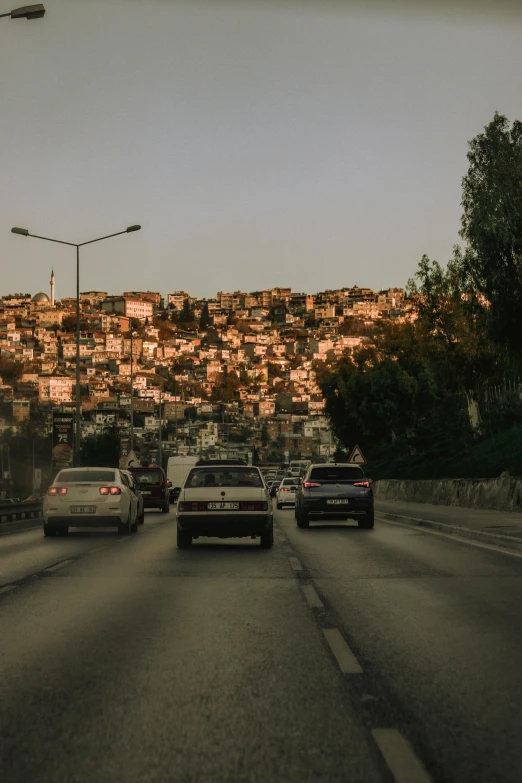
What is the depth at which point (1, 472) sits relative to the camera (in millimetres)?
136750

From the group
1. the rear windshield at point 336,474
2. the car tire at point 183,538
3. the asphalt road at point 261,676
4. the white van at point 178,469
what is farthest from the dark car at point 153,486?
the asphalt road at point 261,676

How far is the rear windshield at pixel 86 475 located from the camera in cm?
2659

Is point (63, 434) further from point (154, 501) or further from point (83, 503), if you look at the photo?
point (83, 503)

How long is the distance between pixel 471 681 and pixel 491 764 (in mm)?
2192

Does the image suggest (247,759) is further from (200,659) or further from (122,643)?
(122,643)

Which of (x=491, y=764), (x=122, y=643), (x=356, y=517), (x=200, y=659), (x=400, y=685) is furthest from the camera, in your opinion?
A: (x=356, y=517)

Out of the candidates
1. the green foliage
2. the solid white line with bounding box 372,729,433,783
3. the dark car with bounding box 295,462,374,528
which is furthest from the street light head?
the green foliage

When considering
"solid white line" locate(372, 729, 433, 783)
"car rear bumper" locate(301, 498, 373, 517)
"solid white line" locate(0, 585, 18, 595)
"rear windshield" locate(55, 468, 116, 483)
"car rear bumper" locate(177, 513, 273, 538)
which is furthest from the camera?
"car rear bumper" locate(301, 498, 373, 517)

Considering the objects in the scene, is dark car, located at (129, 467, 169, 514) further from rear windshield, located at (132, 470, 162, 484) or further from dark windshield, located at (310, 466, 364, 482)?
dark windshield, located at (310, 466, 364, 482)

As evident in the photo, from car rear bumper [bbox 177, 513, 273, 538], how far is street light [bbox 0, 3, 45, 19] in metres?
9.46

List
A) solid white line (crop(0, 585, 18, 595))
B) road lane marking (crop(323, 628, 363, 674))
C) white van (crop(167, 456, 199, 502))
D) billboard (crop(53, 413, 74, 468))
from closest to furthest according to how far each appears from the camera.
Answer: road lane marking (crop(323, 628, 363, 674))
solid white line (crop(0, 585, 18, 595))
billboard (crop(53, 413, 74, 468))
white van (crop(167, 456, 199, 502))

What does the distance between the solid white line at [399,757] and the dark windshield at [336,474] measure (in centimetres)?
2401

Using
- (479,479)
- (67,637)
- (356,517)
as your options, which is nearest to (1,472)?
(479,479)

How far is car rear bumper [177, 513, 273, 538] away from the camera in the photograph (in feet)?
70.8
